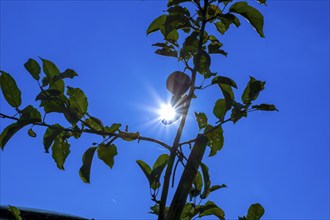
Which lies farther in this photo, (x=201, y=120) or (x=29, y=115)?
(x=201, y=120)

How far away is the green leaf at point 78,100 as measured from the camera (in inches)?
83.9

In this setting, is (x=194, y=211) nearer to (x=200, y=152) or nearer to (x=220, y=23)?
(x=200, y=152)

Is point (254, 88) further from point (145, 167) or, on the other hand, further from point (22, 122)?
point (22, 122)

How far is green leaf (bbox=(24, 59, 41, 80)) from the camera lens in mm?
2105

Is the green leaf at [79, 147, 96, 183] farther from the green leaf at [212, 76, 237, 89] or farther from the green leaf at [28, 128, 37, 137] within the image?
the green leaf at [212, 76, 237, 89]

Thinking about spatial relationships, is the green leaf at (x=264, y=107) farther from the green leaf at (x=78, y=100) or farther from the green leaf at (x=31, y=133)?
the green leaf at (x=31, y=133)

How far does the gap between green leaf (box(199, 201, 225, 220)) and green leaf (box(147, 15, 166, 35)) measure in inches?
34.5

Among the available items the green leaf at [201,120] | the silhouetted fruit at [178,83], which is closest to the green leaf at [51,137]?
the silhouetted fruit at [178,83]

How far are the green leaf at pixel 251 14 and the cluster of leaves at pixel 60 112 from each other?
2.56ft

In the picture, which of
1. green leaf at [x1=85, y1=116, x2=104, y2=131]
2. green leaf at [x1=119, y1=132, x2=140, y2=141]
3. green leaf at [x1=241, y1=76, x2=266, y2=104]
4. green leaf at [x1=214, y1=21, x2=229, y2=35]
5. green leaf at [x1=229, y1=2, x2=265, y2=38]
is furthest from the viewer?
green leaf at [x1=214, y1=21, x2=229, y2=35]

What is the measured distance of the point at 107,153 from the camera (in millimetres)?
2229

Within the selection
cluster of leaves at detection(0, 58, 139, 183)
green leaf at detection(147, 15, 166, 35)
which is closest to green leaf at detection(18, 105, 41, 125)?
cluster of leaves at detection(0, 58, 139, 183)

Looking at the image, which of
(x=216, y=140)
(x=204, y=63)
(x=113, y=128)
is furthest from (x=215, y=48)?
(x=113, y=128)

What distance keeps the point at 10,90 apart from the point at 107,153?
510mm
